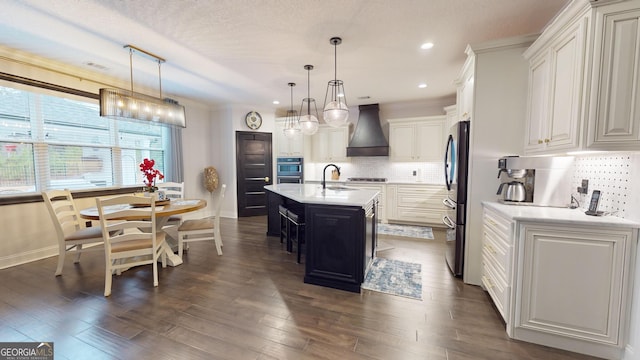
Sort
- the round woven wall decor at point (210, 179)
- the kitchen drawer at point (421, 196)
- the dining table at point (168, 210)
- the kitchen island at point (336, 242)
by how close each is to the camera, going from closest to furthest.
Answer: the kitchen island at point (336, 242) → the dining table at point (168, 210) → the kitchen drawer at point (421, 196) → the round woven wall decor at point (210, 179)

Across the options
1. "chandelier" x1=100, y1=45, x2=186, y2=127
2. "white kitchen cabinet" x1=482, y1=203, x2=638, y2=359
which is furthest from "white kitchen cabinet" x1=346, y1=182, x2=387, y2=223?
"chandelier" x1=100, y1=45, x2=186, y2=127

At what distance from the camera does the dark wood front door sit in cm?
596

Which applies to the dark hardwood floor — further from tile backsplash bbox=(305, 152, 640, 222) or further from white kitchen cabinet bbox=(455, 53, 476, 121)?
white kitchen cabinet bbox=(455, 53, 476, 121)

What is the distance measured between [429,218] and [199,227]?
13.9ft

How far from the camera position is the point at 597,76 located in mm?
1563

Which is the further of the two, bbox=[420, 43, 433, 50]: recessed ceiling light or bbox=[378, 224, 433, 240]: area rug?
bbox=[378, 224, 433, 240]: area rug

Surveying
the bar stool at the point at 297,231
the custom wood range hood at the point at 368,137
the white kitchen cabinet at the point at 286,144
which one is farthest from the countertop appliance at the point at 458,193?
the white kitchen cabinet at the point at 286,144

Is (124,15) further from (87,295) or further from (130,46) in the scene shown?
(87,295)

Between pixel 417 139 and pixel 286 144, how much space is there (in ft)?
10.3

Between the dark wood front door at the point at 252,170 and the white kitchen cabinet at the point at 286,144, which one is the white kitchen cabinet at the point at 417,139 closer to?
the white kitchen cabinet at the point at 286,144

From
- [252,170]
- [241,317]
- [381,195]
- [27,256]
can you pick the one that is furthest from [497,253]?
[27,256]

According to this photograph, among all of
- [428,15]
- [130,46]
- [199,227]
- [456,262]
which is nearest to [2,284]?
[199,227]

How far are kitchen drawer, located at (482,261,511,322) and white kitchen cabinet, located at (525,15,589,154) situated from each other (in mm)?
1156

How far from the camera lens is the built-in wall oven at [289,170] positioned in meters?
6.26
